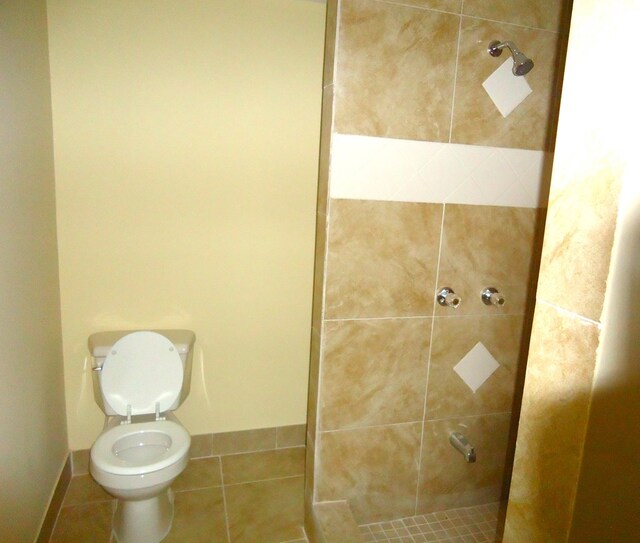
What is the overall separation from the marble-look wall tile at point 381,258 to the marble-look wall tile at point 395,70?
29 centimetres

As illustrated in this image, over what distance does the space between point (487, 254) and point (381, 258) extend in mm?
495

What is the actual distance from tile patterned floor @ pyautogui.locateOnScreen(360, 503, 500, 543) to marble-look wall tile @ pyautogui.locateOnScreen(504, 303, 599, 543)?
4.91 feet

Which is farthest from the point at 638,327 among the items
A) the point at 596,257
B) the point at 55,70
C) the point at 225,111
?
the point at 55,70

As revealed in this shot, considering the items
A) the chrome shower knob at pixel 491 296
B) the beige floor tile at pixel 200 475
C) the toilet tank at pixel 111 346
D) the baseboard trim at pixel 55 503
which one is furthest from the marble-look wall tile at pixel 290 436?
the chrome shower knob at pixel 491 296

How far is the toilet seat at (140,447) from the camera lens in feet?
5.82

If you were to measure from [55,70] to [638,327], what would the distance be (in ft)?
7.73

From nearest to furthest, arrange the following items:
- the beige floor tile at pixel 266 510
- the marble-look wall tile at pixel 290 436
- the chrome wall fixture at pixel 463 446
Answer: the chrome wall fixture at pixel 463 446 < the beige floor tile at pixel 266 510 < the marble-look wall tile at pixel 290 436

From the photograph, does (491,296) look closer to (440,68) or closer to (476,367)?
(476,367)

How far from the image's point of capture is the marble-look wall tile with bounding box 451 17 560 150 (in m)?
1.72

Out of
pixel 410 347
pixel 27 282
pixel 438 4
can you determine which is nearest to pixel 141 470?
pixel 27 282

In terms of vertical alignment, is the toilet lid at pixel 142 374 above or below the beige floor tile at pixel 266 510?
above

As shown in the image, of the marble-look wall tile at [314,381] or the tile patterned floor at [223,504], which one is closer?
the marble-look wall tile at [314,381]

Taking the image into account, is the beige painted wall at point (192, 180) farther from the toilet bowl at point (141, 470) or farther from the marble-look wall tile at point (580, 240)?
the marble-look wall tile at point (580, 240)

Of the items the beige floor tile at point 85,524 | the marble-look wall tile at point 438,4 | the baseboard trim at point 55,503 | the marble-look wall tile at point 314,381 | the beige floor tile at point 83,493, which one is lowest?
the beige floor tile at point 85,524
